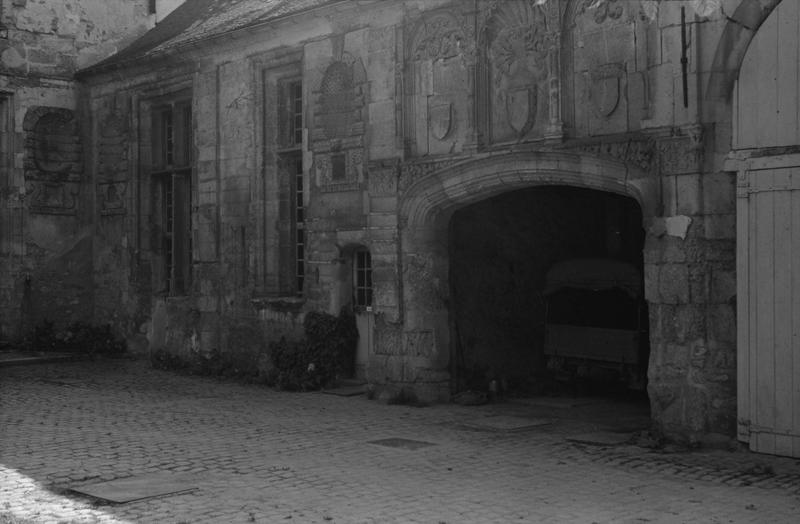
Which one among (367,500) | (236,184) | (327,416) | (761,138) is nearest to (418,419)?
(327,416)

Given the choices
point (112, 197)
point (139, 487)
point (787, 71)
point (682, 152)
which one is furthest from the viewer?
point (112, 197)

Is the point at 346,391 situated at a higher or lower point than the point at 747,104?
lower

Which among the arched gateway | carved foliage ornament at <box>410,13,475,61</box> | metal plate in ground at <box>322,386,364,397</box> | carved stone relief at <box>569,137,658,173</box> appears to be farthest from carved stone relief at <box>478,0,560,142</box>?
metal plate in ground at <box>322,386,364,397</box>

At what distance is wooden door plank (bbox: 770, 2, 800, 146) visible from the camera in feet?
31.2

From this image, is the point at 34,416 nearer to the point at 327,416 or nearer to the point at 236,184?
the point at 327,416

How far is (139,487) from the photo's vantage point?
845 cm

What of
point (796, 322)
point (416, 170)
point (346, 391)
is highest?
point (416, 170)

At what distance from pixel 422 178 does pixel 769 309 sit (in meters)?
4.99

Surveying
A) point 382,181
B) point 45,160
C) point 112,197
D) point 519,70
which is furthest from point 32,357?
point 519,70

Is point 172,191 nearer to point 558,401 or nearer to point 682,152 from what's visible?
point 558,401

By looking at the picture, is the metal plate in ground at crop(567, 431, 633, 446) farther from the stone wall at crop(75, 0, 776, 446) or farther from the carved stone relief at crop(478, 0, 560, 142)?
the carved stone relief at crop(478, 0, 560, 142)

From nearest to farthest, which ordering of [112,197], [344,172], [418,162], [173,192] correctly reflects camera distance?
[418,162] < [344,172] < [173,192] < [112,197]

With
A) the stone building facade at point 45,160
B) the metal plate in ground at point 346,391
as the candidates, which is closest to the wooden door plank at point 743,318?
the metal plate in ground at point 346,391

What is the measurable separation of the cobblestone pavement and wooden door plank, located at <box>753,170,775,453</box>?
417 mm
